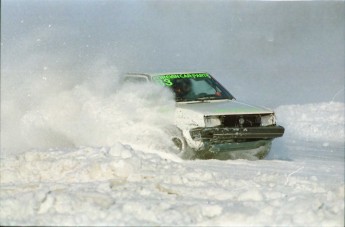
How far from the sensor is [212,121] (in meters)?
10.1

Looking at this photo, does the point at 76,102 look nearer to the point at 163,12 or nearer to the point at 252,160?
the point at 252,160

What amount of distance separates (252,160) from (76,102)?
320 centimetres

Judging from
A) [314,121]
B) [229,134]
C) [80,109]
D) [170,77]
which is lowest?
[229,134]

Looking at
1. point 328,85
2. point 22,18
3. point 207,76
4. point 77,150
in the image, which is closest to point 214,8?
point 328,85

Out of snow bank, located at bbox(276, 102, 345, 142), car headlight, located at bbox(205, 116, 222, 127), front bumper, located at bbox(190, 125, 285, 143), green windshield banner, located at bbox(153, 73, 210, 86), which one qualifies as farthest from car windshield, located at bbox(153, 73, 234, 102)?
snow bank, located at bbox(276, 102, 345, 142)

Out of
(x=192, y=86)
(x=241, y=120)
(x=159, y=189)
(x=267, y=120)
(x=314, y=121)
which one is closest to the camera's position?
(x=159, y=189)

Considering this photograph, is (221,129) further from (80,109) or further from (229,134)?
(80,109)

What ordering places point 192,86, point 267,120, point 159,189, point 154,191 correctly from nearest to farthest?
point 154,191 < point 159,189 < point 267,120 < point 192,86

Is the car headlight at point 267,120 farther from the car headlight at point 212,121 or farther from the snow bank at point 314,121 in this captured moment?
the snow bank at point 314,121

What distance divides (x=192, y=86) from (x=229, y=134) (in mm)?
1554

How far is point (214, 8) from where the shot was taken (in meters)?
36.8

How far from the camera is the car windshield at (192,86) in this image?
36.1 ft

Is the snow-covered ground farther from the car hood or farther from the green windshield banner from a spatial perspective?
the green windshield banner

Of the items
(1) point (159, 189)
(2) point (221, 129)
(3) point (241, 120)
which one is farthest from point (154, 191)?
(3) point (241, 120)
